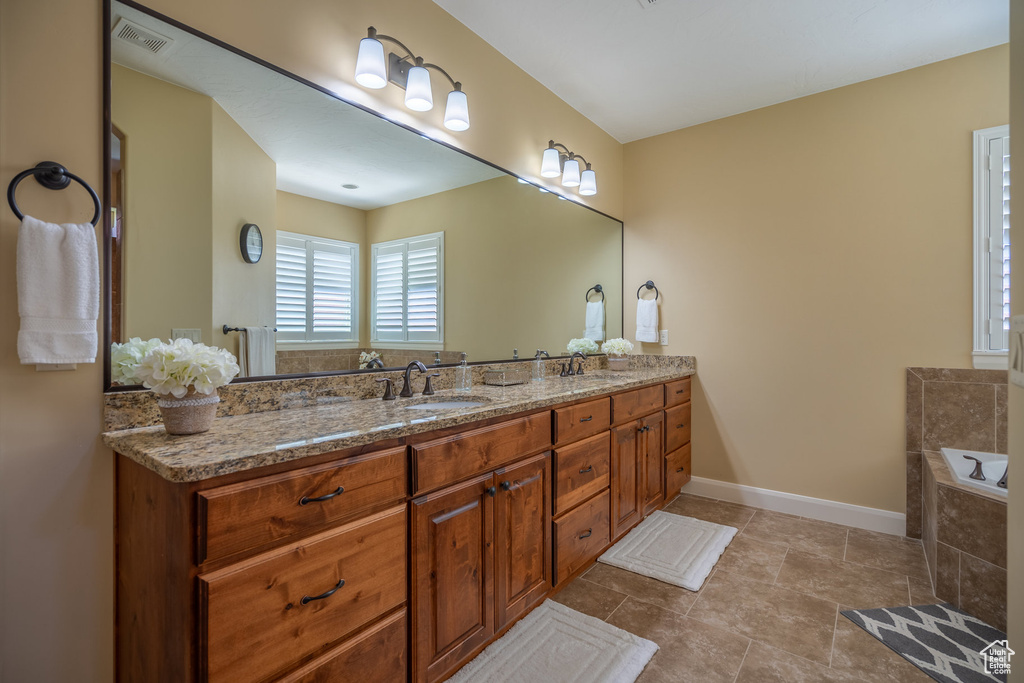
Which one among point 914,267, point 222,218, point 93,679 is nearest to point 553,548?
point 93,679

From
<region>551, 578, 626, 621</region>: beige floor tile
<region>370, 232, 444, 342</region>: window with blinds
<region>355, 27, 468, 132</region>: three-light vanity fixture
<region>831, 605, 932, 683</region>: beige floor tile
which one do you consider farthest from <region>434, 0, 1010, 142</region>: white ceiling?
<region>831, 605, 932, 683</region>: beige floor tile

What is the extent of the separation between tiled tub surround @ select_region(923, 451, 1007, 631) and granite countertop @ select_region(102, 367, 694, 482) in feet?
5.60

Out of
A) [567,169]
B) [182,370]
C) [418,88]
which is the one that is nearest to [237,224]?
[182,370]

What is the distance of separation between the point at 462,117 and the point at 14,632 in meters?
2.18

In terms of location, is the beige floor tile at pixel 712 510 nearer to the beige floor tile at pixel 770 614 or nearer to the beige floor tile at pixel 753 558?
the beige floor tile at pixel 753 558

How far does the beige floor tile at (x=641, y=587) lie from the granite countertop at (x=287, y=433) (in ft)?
3.00

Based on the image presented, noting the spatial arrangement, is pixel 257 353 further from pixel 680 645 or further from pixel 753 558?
pixel 753 558

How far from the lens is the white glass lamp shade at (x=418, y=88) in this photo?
193 cm

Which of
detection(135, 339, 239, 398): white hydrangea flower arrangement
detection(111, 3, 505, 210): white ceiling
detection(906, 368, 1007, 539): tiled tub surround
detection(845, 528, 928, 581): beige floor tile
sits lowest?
detection(845, 528, 928, 581): beige floor tile

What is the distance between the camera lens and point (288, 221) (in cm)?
166

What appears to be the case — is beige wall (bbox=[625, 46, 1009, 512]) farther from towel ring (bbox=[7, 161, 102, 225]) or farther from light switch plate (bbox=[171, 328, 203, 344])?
towel ring (bbox=[7, 161, 102, 225])

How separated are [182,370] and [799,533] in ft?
10.1

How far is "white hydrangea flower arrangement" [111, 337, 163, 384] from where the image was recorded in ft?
4.07

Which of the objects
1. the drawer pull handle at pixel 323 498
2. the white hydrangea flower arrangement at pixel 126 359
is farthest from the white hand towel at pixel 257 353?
the drawer pull handle at pixel 323 498
